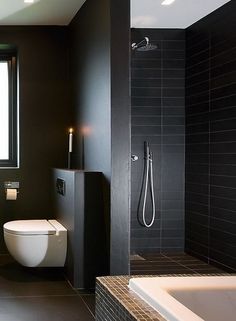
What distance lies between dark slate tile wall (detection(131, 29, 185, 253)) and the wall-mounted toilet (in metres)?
1.24

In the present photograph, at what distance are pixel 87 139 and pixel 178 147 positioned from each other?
4.39ft

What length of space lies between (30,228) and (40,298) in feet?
2.54

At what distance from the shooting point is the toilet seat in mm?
4312

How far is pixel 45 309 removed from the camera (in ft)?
11.6

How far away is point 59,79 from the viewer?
18.0 feet

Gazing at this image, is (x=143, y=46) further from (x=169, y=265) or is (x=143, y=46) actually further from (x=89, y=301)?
(x=89, y=301)

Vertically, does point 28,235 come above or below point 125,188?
below

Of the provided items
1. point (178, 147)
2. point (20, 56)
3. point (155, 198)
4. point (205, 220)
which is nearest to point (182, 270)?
point (205, 220)

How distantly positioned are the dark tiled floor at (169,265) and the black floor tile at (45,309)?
3.64ft

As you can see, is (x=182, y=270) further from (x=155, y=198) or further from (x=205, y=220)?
(x=155, y=198)

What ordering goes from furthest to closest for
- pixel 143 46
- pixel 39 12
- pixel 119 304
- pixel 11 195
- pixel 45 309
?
pixel 11 195, pixel 143 46, pixel 39 12, pixel 45 309, pixel 119 304

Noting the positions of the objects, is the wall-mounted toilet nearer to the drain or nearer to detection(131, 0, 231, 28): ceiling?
the drain

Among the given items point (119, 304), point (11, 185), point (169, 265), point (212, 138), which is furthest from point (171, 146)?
point (119, 304)

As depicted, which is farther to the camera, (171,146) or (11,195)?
(171,146)
